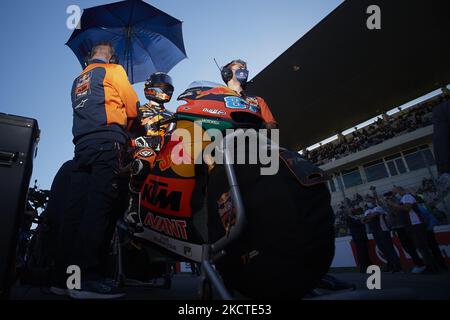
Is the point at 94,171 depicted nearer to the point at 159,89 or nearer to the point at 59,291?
the point at 59,291

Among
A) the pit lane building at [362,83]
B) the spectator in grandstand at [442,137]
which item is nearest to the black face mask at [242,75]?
the spectator in grandstand at [442,137]

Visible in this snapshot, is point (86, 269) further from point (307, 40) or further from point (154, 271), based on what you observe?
point (307, 40)

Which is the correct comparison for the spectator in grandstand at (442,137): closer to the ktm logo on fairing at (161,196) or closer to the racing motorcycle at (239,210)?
the racing motorcycle at (239,210)

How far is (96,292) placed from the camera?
5.63ft

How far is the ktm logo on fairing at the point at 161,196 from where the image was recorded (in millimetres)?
1665

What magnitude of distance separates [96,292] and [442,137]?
2.98 metres

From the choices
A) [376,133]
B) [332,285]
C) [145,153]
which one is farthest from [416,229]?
[376,133]

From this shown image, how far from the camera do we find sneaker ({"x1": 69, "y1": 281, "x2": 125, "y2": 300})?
5.58 feet

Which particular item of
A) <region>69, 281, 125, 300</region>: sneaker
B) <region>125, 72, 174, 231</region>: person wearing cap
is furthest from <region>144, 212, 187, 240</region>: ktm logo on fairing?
<region>69, 281, 125, 300</region>: sneaker

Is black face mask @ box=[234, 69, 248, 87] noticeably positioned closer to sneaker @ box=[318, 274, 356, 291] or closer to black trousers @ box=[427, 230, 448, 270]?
sneaker @ box=[318, 274, 356, 291]

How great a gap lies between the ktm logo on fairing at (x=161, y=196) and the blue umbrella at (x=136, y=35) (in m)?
3.69

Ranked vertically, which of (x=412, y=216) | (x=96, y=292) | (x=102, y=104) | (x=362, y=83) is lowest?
(x=96, y=292)

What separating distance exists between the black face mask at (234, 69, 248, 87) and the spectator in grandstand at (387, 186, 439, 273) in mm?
4851
